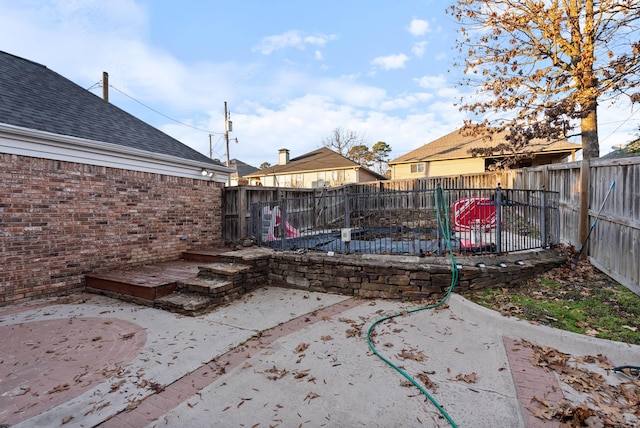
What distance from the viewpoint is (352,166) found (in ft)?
78.5

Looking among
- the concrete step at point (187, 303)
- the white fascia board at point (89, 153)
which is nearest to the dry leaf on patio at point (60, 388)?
the concrete step at point (187, 303)

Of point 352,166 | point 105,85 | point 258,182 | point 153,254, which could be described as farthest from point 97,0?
point 258,182

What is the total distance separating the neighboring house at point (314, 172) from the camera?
2441cm

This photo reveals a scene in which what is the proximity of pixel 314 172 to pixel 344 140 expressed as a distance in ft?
50.5

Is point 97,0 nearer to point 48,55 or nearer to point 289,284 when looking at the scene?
point 48,55

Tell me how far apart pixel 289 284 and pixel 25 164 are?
15.8 ft

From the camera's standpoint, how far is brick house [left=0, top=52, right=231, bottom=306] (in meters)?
5.05

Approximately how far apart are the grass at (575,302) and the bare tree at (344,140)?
34995 mm

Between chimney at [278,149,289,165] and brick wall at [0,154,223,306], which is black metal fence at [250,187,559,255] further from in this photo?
chimney at [278,149,289,165]

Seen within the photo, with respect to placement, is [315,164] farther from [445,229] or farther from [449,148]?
[445,229]

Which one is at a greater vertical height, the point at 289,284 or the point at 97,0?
the point at 97,0

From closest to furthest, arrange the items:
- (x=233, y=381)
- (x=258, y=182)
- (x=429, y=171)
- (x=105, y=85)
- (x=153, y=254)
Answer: (x=233, y=381) < (x=153, y=254) < (x=105, y=85) < (x=429, y=171) < (x=258, y=182)

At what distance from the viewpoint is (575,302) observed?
4.00 m

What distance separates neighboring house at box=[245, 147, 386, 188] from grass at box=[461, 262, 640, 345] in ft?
64.0
